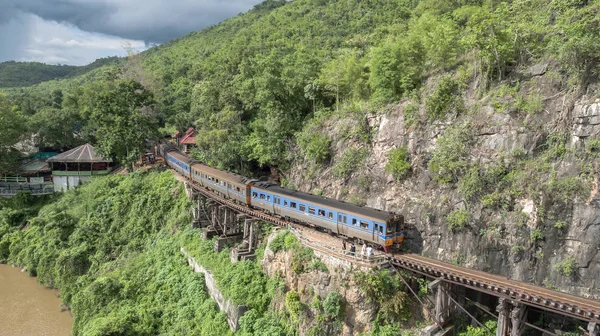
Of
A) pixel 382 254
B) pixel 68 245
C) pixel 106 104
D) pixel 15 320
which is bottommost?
pixel 15 320

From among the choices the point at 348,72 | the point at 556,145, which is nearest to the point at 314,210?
the point at 556,145

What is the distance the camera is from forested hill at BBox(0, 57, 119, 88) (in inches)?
5458

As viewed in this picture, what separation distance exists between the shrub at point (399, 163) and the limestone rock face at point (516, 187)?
15.1 inches

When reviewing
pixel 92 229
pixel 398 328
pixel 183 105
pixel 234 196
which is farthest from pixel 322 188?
pixel 183 105

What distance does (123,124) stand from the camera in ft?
145

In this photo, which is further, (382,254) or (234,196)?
(234,196)

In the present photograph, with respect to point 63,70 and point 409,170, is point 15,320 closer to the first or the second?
point 409,170

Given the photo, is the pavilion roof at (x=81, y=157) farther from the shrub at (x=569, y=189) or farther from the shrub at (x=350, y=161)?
the shrub at (x=569, y=189)

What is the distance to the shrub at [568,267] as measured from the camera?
52.2 feet

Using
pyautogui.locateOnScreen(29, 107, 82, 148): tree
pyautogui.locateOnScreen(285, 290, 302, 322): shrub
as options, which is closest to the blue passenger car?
pyautogui.locateOnScreen(285, 290, 302, 322): shrub

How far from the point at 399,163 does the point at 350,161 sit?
4474 mm

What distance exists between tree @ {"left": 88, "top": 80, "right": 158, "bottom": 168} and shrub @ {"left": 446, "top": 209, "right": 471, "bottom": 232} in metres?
36.9

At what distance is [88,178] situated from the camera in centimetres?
4809

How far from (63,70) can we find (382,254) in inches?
7384
